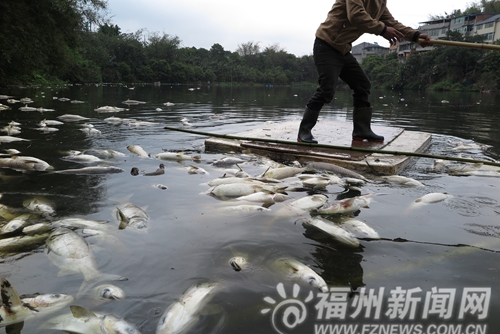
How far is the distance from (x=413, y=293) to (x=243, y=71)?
91.5 meters

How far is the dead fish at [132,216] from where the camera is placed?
256 cm

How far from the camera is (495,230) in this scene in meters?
2.62

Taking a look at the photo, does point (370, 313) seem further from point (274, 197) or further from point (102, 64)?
point (102, 64)

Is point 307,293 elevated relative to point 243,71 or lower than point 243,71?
lower

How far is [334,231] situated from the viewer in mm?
2484

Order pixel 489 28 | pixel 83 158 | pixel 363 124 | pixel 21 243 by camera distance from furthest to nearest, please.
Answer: pixel 489 28 < pixel 363 124 < pixel 83 158 < pixel 21 243

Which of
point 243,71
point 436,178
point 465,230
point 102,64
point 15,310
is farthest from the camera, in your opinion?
point 243,71

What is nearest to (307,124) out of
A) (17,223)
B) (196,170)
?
(196,170)

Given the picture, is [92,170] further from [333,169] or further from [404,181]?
[404,181]

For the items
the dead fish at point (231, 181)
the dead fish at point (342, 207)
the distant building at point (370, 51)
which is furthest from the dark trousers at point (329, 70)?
the distant building at point (370, 51)

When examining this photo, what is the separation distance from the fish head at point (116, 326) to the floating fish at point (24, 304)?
25cm

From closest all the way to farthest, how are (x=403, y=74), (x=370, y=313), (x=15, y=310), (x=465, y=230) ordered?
(x=15, y=310), (x=370, y=313), (x=465, y=230), (x=403, y=74)

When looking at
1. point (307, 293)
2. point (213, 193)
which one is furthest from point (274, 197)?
point (307, 293)

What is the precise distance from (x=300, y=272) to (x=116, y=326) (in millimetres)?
898
